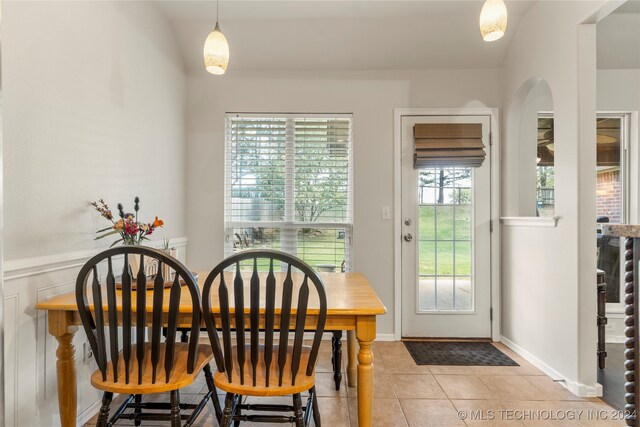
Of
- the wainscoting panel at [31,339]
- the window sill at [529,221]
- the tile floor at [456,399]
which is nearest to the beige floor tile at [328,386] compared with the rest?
the tile floor at [456,399]

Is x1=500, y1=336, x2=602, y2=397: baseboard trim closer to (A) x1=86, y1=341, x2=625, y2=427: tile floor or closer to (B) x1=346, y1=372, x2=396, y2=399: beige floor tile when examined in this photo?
(A) x1=86, y1=341, x2=625, y2=427: tile floor

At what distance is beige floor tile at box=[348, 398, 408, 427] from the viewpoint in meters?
1.86

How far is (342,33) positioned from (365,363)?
2.64 m

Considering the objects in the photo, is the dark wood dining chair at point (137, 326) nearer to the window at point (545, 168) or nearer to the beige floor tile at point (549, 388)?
the beige floor tile at point (549, 388)

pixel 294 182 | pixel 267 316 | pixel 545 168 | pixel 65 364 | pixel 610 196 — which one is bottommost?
pixel 65 364

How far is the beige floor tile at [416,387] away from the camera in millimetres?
2158

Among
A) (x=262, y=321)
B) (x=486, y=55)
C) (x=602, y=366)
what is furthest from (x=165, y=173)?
(x=602, y=366)

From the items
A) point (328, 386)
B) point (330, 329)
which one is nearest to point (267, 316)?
point (330, 329)

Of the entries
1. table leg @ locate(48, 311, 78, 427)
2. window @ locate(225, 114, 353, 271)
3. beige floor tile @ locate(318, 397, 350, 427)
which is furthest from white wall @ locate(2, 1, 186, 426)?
beige floor tile @ locate(318, 397, 350, 427)

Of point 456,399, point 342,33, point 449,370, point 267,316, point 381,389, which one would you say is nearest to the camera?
point 267,316

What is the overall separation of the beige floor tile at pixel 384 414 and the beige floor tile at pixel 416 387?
126mm

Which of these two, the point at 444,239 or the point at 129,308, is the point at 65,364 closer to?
the point at 129,308

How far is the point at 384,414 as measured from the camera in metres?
1.95

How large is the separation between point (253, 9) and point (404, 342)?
10.2ft
